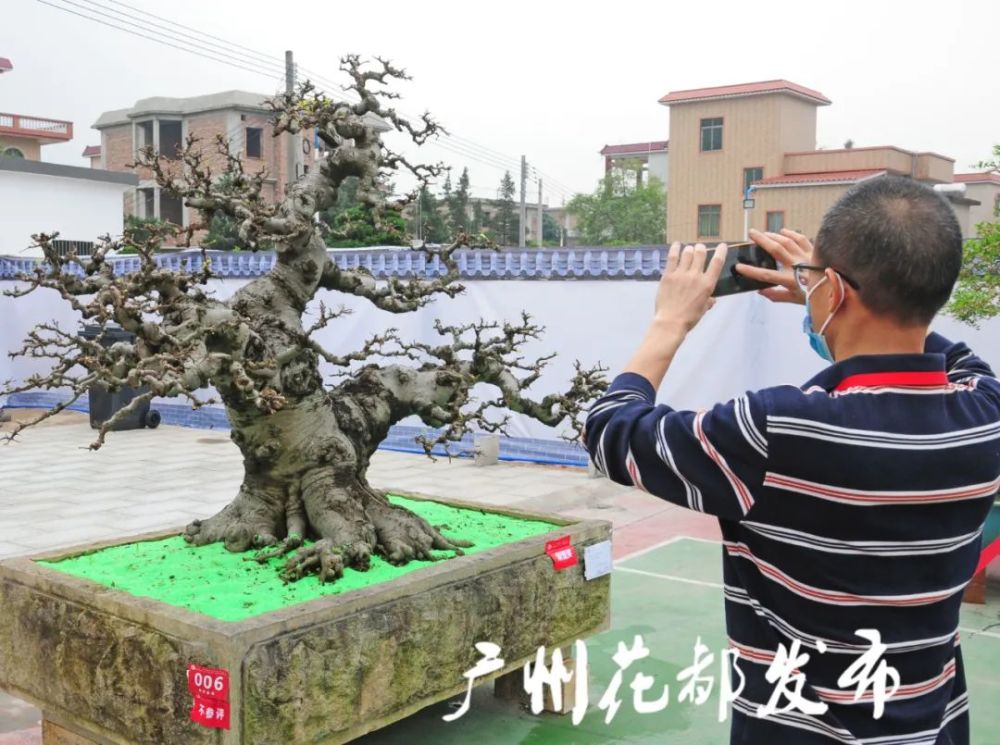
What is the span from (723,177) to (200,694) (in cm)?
2706

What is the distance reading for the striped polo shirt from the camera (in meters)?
1.42

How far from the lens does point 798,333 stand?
29.9 feet

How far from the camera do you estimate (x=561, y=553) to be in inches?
162

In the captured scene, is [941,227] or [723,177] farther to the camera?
[723,177]

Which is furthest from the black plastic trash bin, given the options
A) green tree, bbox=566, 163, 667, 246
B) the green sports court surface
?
green tree, bbox=566, 163, 667, 246

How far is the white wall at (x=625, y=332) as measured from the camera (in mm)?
9203

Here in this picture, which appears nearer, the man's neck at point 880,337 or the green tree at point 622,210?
the man's neck at point 880,337

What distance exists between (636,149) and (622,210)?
888cm

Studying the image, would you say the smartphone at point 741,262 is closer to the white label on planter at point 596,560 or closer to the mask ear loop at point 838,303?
the mask ear loop at point 838,303

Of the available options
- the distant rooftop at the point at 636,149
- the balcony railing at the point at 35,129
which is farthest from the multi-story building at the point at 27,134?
the distant rooftop at the point at 636,149

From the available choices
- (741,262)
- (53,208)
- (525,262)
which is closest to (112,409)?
(525,262)

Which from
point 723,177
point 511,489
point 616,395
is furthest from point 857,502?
point 723,177

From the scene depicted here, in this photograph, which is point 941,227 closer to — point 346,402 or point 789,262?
point 789,262

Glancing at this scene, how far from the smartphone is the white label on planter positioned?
8.58 feet
